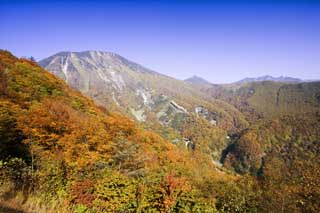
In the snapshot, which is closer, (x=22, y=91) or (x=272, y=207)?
(x=272, y=207)

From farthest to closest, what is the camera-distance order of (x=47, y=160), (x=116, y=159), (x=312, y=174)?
1. (x=116, y=159)
2. (x=312, y=174)
3. (x=47, y=160)

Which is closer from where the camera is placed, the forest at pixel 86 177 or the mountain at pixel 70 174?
the mountain at pixel 70 174

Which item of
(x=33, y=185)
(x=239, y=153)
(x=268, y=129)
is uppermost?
(x=33, y=185)

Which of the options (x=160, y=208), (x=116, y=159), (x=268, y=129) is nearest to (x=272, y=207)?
(x=160, y=208)

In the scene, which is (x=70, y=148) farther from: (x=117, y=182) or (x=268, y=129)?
(x=268, y=129)

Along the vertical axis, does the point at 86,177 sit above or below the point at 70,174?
below

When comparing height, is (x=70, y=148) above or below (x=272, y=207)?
above

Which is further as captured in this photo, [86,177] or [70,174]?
[86,177]

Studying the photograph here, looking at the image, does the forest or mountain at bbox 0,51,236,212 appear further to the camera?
the forest

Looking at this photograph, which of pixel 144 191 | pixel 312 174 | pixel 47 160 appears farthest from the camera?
pixel 312 174
